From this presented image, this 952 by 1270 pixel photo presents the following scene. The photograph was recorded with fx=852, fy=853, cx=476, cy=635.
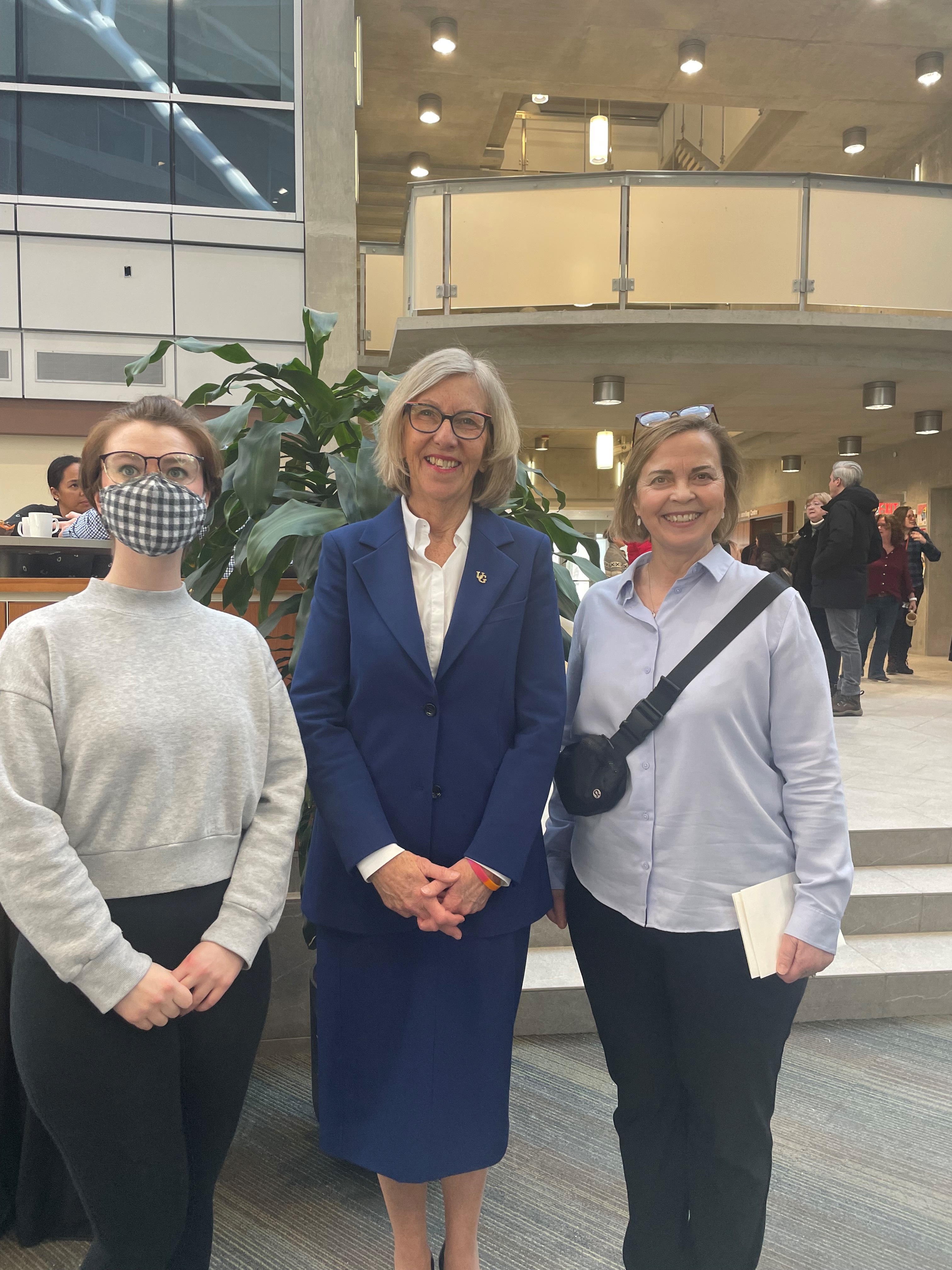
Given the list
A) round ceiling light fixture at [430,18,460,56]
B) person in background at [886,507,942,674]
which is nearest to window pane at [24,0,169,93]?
round ceiling light fixture at [430,18,460,56]

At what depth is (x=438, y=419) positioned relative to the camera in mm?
1354

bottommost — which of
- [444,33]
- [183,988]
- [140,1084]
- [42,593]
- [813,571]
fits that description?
[140,1084]

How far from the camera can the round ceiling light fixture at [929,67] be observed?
8.18 metres

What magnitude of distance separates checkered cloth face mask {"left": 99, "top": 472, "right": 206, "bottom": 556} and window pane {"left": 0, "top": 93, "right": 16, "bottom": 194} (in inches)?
280

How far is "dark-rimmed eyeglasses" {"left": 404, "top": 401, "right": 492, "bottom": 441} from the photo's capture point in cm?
135

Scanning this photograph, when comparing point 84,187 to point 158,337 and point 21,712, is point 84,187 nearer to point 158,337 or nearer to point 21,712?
point 158,337

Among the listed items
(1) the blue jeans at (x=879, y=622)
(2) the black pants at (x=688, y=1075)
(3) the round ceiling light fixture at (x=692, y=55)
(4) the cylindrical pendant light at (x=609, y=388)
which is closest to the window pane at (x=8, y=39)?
(4) the cylindrical pendant light at (x=609, y=388)

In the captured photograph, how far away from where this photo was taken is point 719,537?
148 cm

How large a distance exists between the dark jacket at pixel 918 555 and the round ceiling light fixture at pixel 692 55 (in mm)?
4938

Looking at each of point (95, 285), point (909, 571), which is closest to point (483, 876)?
point (95, 285)

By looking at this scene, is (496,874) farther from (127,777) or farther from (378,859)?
(127,777)

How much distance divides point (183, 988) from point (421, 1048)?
1.50 ft

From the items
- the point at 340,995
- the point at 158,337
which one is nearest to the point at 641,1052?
the point at 340,995

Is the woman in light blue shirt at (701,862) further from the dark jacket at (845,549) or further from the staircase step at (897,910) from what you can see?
the dark jacket at (845,549)
